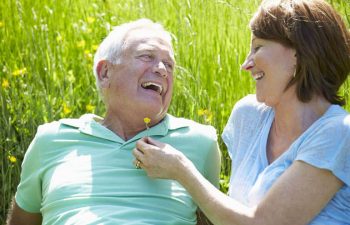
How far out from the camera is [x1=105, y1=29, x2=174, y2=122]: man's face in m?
3.52

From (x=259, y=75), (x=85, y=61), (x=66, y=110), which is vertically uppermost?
(x=259, y=75)

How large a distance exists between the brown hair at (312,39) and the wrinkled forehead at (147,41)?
2.11ft

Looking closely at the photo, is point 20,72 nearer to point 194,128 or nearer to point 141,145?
point 194,128

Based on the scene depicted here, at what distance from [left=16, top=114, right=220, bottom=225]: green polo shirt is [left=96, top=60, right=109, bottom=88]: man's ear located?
0.16 m

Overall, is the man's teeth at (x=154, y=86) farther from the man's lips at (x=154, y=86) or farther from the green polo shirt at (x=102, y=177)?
the green polo shirt at (x=102, y=177)

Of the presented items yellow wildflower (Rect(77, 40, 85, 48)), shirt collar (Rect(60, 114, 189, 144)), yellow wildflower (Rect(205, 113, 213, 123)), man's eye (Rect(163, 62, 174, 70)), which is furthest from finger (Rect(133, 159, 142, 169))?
yellow wildflower (Rect(77, 40, 85, 48))

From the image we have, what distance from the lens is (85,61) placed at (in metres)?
4.59

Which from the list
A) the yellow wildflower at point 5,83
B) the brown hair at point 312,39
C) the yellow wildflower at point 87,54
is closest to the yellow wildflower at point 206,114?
the yellow wildflower at point 87,54

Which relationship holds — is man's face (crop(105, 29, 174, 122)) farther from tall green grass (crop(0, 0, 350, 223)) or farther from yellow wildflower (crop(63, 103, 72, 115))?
yellow wildflower (crop(63, 103, 72, 115))

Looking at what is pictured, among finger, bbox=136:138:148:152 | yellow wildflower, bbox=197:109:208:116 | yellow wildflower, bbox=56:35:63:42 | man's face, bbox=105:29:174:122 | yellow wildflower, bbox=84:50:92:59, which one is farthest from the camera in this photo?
yellow wildflower, bbox=56:35:63:42

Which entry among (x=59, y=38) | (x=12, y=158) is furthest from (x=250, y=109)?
(x=59, y=38)

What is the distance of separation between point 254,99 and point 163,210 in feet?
1.84

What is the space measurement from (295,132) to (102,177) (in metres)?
0.82

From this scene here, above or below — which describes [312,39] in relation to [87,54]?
above
